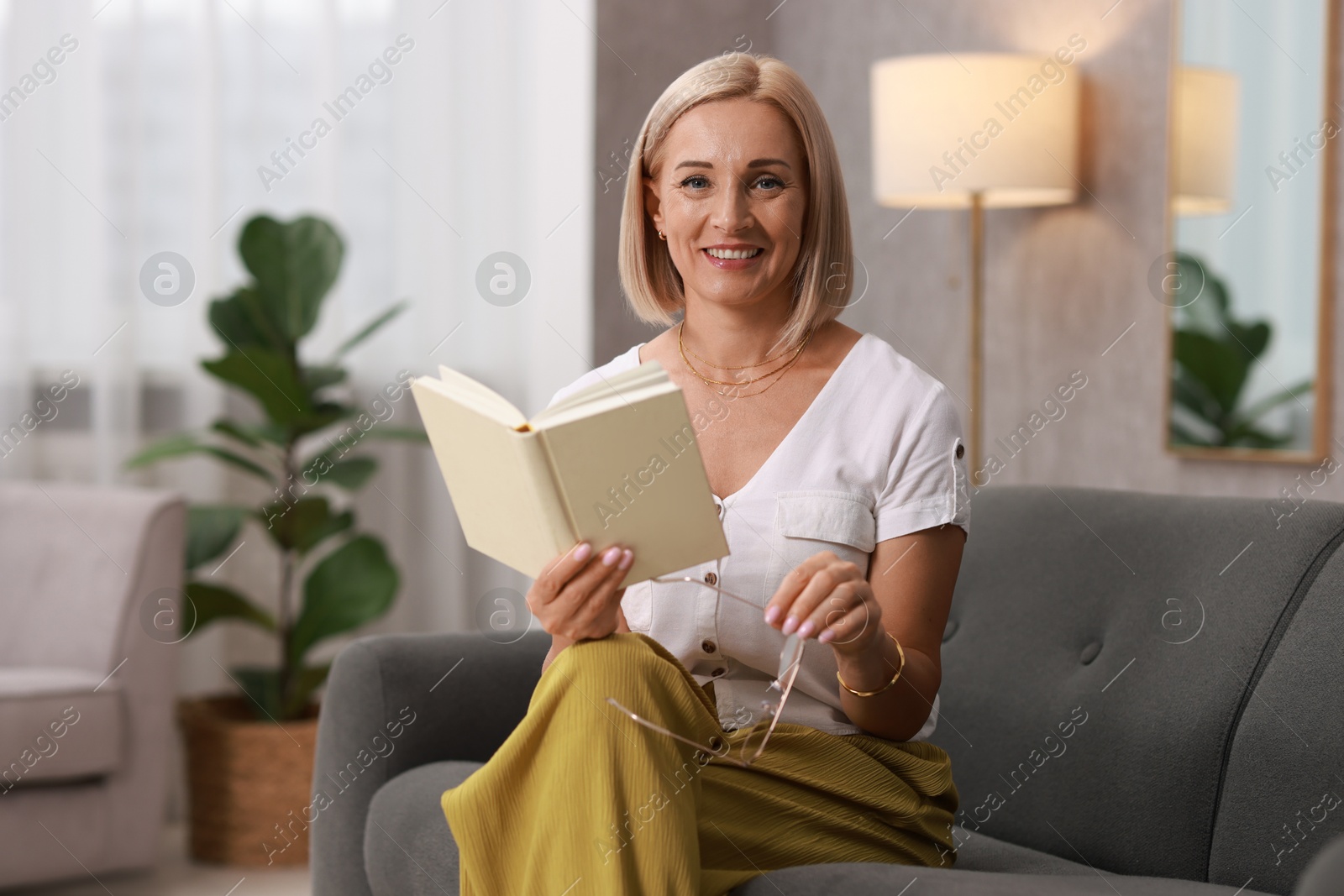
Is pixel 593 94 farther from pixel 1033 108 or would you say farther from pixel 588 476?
pixel 588 476

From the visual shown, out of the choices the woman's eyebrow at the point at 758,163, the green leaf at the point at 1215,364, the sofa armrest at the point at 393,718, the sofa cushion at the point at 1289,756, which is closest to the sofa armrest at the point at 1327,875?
the sofa cushion at the point at 1289,756

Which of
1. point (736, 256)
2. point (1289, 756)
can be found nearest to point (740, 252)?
point (736, 256)

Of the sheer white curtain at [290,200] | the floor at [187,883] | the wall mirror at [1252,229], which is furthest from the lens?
the sheer white curtain at [290,200]

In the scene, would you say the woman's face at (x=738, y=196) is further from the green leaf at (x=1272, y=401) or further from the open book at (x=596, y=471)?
the green leaf at (x=1272, y=401)

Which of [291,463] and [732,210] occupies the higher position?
[732,210]

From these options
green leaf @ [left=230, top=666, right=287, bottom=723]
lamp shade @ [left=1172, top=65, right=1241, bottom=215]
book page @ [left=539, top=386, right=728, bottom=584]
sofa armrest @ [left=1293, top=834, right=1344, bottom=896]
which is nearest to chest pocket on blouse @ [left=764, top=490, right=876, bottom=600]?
book page @ [left=539, top=386, right=728, bottom=584]

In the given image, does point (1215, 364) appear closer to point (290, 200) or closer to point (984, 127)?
point (984, 127)

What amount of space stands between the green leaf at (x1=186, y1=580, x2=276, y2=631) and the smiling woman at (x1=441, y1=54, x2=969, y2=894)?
60.7 inches

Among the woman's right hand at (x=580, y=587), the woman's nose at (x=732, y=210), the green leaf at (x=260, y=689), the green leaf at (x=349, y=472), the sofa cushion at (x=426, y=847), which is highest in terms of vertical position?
the woman's nose at (x=732, y=210)

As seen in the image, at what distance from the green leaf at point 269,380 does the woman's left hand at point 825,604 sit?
6.02 ft

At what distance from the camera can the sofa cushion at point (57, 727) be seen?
2.29 meters

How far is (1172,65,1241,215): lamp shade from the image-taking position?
7.73 ft

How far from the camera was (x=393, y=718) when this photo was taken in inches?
67.1

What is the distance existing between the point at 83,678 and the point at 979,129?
1.99 m
